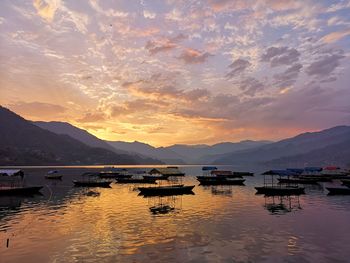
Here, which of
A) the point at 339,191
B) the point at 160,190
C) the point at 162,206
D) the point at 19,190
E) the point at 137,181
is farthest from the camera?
the point at 137,181

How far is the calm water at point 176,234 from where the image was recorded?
102 ft

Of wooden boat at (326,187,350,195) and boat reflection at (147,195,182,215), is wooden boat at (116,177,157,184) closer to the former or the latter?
boat reflection at (147,195,182,215)

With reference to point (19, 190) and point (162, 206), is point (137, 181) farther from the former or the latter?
point (162, 206)

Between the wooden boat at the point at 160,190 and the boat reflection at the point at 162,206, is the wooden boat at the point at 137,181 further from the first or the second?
the boat reflection at the point at 162,206

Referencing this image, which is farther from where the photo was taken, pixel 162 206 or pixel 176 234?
pixel 162 206

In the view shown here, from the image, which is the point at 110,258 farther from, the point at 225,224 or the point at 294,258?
the point at 225,224

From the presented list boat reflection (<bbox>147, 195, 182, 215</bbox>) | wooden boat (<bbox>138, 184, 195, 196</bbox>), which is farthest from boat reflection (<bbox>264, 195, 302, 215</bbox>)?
wooden boat (<bbox>138, 184, 195, 196</bbox>)

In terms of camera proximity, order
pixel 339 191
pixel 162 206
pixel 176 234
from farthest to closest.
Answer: pixel 339 191 < pixel 162 206 < pixel 176 234

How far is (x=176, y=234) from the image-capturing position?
131 ft

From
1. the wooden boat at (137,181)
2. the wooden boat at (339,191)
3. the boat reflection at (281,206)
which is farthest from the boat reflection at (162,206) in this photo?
the wooden boat at (137,181)

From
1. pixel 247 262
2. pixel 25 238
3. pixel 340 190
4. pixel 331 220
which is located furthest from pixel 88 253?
pixel 340 190

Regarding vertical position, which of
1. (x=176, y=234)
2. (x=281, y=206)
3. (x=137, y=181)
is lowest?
(x=176, y=234)

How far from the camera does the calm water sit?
102 feet

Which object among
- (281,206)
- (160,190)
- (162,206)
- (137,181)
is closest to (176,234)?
(162,206)
